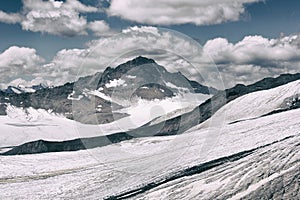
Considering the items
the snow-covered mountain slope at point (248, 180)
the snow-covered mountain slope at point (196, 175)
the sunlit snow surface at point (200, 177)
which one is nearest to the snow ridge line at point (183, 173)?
the snow-covered mountain slope at point (196, 175)

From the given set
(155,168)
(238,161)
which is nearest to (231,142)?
(155,168)

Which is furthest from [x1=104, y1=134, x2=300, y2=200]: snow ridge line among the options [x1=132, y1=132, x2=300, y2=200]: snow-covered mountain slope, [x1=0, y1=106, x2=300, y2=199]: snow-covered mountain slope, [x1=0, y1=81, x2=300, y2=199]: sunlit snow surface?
[x1=132, y1=132, x2=300, y2=200]: snow-covered mountain slope

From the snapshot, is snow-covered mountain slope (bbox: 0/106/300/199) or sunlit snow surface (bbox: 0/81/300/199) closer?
sunlit snow surface (bbox: 0/81/300/199)

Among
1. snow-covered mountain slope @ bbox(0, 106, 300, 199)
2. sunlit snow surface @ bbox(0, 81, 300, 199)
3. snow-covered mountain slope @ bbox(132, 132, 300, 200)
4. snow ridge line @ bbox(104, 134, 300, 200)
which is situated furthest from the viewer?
snow ridge line @ bbox(104, 134, 300, 200)

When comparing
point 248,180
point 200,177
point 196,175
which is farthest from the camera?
point 196,175

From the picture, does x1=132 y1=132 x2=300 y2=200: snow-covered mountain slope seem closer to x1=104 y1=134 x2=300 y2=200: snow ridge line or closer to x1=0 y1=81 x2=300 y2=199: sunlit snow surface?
x1=0 y1=81 x2=300 y2=199: sunlit snow surface

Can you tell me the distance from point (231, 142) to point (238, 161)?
42.6 meters

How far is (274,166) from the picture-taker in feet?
257

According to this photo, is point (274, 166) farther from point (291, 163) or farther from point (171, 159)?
point (171, 159)

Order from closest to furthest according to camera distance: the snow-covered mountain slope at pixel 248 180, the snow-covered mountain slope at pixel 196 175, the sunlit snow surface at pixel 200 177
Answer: the snow-covered mountain slope at pixel 248 180, the sunlit snow surface at pixel 200 177, the snow-covered mountain slope at pixel 196 175

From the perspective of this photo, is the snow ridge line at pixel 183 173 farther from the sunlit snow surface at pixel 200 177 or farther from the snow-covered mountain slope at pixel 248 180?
the snow-covered mountain slope at pixel 248 180

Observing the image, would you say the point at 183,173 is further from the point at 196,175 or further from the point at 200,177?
the point at 200,177

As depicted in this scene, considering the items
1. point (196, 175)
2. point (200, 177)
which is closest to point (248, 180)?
point (200, 177)

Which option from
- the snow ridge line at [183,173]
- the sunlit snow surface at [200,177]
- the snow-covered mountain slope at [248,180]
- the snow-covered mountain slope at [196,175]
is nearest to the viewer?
the snow-covered mountain slope at [248,180]
